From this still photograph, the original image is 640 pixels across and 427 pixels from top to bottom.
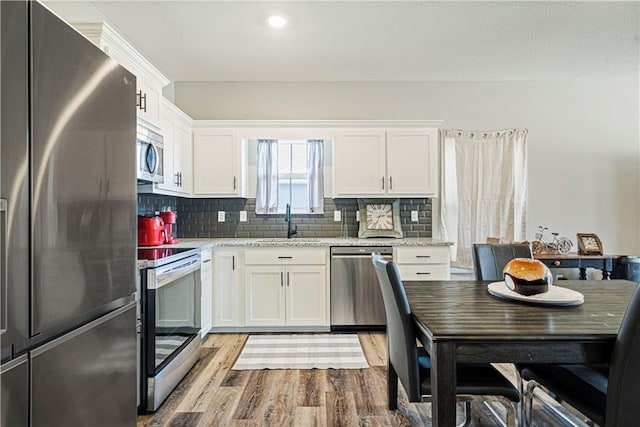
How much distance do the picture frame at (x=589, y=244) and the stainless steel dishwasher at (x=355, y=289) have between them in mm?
2126

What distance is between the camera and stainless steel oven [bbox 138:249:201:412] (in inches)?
83.1

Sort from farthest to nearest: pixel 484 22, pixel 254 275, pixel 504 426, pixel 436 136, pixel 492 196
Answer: pixel 492 196
pixel 436 136
pixel 254 275
pixel 484 22
pixel 504 426

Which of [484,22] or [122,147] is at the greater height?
[484,22]

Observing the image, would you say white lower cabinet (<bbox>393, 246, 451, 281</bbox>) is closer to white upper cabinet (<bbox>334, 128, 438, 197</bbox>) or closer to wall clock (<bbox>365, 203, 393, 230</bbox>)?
wall clock (<bbox>365, 203, 393, 230</bbox>)

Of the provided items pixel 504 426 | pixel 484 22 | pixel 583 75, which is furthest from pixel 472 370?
pixel 583 75

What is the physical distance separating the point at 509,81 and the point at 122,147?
426 centimetres

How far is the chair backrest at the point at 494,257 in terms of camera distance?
2.46m

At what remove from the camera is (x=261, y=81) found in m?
4.15

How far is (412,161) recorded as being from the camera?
3.84 meters

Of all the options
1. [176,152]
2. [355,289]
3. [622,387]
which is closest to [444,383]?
[622,387]

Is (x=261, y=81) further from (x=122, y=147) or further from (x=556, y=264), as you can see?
(x=556, y=264)

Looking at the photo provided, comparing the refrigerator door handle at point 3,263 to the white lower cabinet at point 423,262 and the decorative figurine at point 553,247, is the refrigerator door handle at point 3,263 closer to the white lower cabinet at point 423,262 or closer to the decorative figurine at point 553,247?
the white lower cabinet at point 423,262

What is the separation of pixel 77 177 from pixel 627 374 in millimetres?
1882

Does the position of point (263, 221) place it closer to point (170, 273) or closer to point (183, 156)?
point (183, 156)
